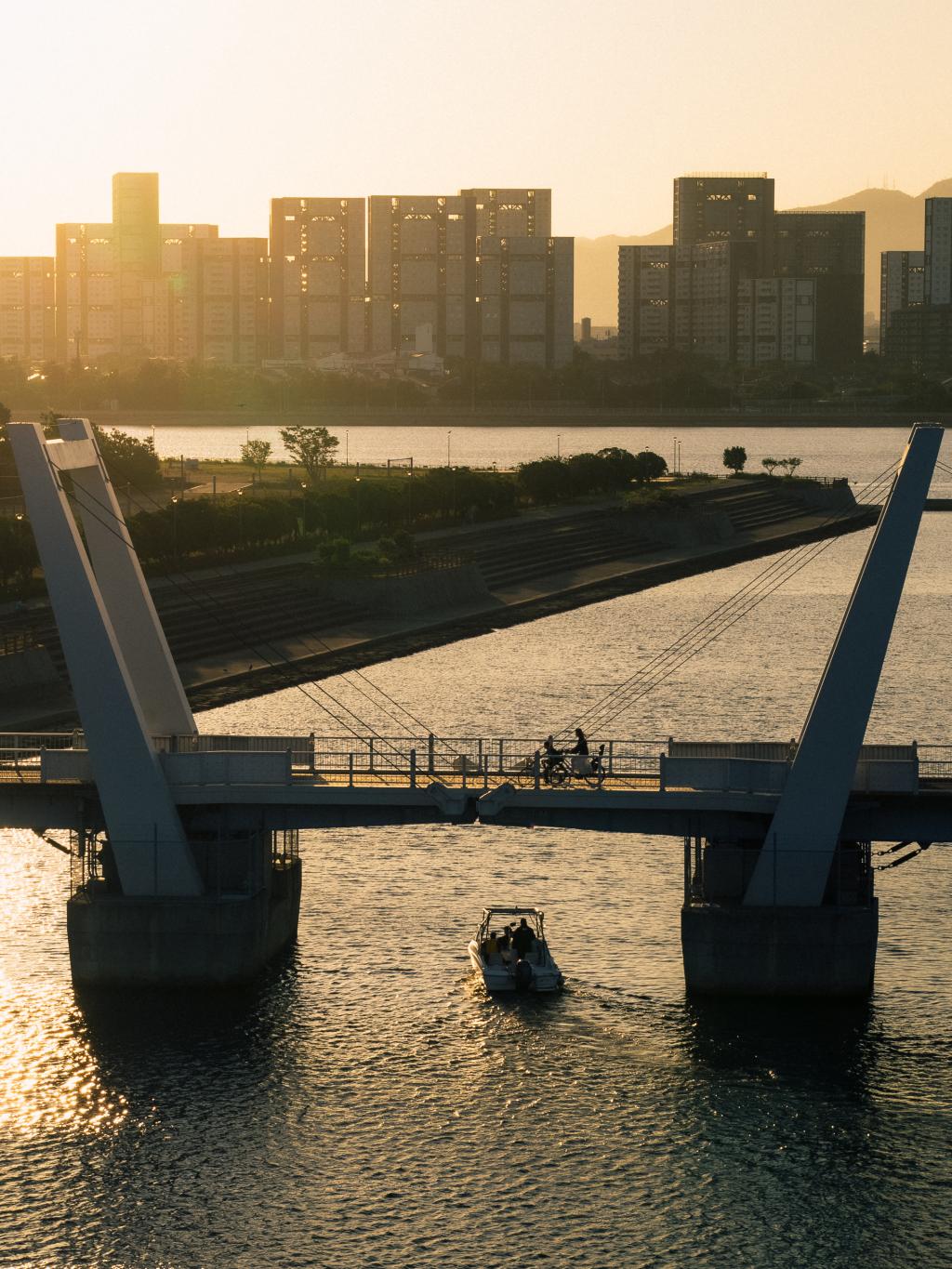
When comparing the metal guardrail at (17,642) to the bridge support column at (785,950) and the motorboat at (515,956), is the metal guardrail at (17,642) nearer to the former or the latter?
the motorboat at (515,956)

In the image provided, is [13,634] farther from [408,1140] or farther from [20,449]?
[408,1140]

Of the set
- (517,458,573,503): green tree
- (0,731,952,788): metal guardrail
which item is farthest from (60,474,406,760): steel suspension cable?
(517,458,573,503): green tree

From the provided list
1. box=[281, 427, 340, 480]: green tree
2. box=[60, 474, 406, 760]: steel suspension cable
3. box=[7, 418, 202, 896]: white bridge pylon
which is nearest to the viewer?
box=[7, 418, 202, 896]: white bridge pylon

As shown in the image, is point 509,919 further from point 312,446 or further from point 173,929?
point 312,446

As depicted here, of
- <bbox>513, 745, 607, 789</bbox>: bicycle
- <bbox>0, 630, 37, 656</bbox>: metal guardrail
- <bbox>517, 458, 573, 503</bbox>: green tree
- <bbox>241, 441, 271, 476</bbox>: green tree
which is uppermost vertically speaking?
<bbox>241, 441, 271, 476</bbox>: green tree

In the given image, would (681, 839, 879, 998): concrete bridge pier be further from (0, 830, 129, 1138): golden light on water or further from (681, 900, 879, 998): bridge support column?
(0, 830, 129, 1138): golden light on water

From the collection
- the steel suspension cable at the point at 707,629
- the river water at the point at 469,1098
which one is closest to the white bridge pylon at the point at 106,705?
the river water at the point at 469,1098
